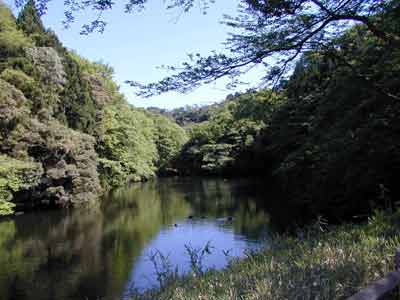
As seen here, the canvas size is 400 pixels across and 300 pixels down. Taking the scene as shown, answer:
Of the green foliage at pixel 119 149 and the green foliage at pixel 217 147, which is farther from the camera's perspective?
the green foliage at pixel 217 147

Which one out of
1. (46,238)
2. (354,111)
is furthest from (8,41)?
(354,111)

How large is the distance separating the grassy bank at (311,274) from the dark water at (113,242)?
211 cm

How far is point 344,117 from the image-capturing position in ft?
31.5

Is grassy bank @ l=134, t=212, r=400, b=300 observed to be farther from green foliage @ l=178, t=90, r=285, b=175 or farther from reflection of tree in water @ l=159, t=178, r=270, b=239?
green foliage @ l=178, t=90, r=285, b=175

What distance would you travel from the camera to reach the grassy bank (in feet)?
7.97

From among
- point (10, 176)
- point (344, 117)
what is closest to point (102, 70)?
point (10, 176)

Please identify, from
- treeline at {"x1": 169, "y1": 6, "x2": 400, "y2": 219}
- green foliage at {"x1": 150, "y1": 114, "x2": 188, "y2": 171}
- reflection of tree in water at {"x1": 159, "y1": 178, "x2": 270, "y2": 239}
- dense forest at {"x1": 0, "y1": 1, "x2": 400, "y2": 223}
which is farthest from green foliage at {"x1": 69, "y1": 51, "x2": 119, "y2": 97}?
treeline at {"x1": 169, "y1": 6, "x2": 400, "y2": 219}

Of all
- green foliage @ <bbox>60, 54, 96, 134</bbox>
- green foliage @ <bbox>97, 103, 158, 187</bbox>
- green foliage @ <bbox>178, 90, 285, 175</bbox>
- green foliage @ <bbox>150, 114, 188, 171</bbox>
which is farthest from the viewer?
green foliage @ <bbox>150, 114, 188, 171</bbox>

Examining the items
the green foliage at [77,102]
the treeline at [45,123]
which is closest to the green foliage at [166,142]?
the treeline at [45,123]

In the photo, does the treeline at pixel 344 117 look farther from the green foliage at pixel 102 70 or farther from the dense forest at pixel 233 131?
the green foliage at pixel 102 70

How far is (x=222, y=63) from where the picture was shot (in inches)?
169

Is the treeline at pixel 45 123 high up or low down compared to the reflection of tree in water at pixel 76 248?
up

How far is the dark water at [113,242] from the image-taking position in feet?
34.4

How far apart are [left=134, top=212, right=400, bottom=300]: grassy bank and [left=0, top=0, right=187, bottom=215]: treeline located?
15974 mm
